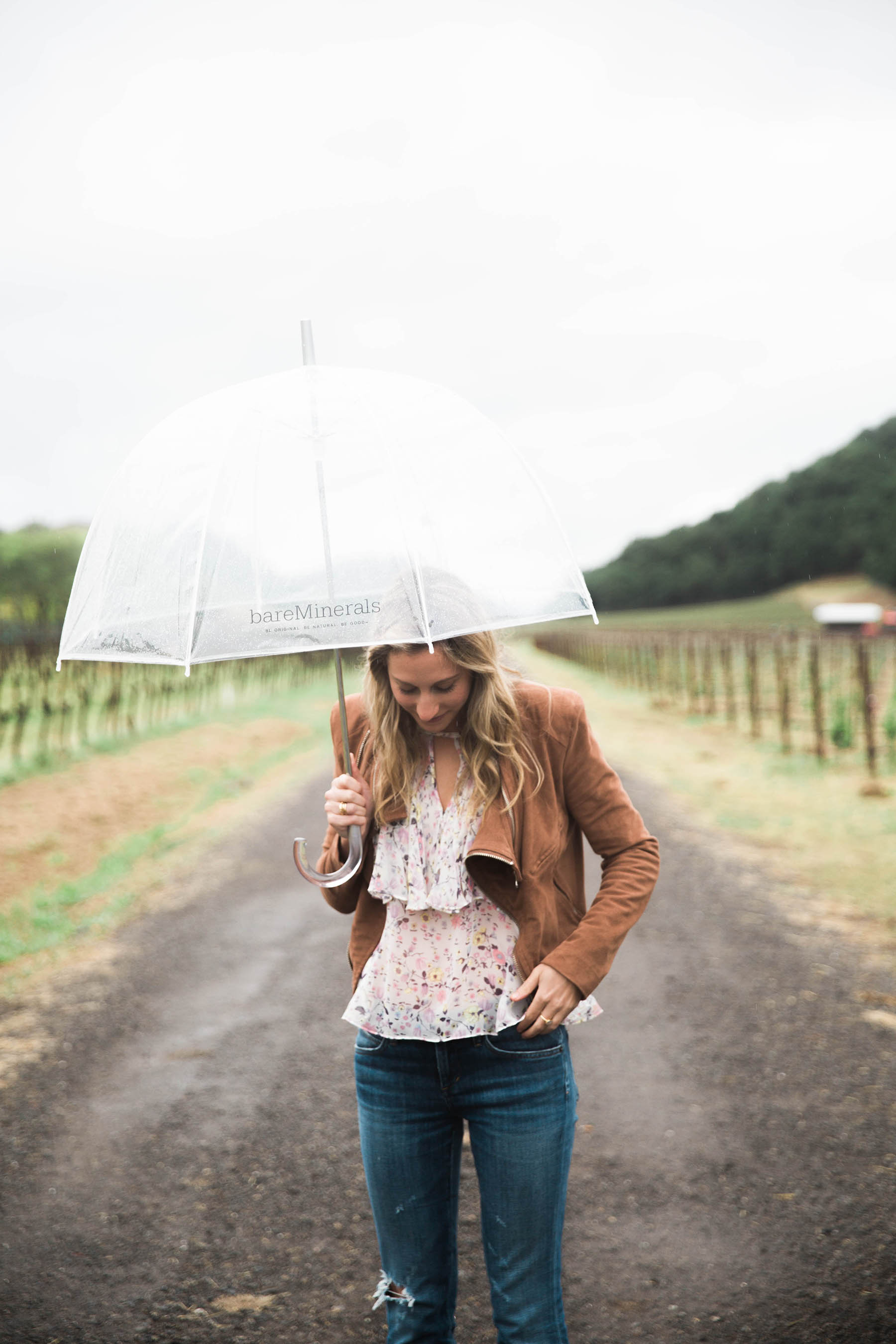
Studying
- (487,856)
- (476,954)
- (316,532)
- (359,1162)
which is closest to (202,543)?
(316,532)

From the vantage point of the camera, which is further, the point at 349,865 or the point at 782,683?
the point at 782,683

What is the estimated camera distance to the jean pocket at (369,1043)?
191 cm

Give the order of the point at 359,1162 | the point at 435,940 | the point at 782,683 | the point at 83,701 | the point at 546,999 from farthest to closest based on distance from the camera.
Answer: the point at 83,701, the point at 782,683, the point at 359,1162, the point at 435,940, the point at 546,999

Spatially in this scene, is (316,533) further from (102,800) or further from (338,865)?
(102,800)

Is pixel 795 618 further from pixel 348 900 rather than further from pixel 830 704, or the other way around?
pixel 348 900

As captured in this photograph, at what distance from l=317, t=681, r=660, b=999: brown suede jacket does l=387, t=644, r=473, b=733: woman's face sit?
139 millimetres

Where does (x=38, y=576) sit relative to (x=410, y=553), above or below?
above

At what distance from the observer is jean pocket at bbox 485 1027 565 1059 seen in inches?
73.0

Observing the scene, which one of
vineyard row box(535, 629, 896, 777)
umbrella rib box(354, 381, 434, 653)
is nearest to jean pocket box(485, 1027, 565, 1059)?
umbrella rib box(354, 381, 434, 653)

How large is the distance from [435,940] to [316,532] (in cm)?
81

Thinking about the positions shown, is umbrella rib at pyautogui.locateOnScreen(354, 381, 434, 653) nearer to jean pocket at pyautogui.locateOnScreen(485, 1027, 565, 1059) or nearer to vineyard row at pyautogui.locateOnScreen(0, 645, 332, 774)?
jean pocket at pyautogui.locateOnScreen(485, 1027, 565, 1059)

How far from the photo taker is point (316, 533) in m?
1.95

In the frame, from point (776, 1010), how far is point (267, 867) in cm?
470

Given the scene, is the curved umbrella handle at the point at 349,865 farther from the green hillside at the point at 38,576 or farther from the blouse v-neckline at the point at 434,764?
the green hillside at the point at 38,576
